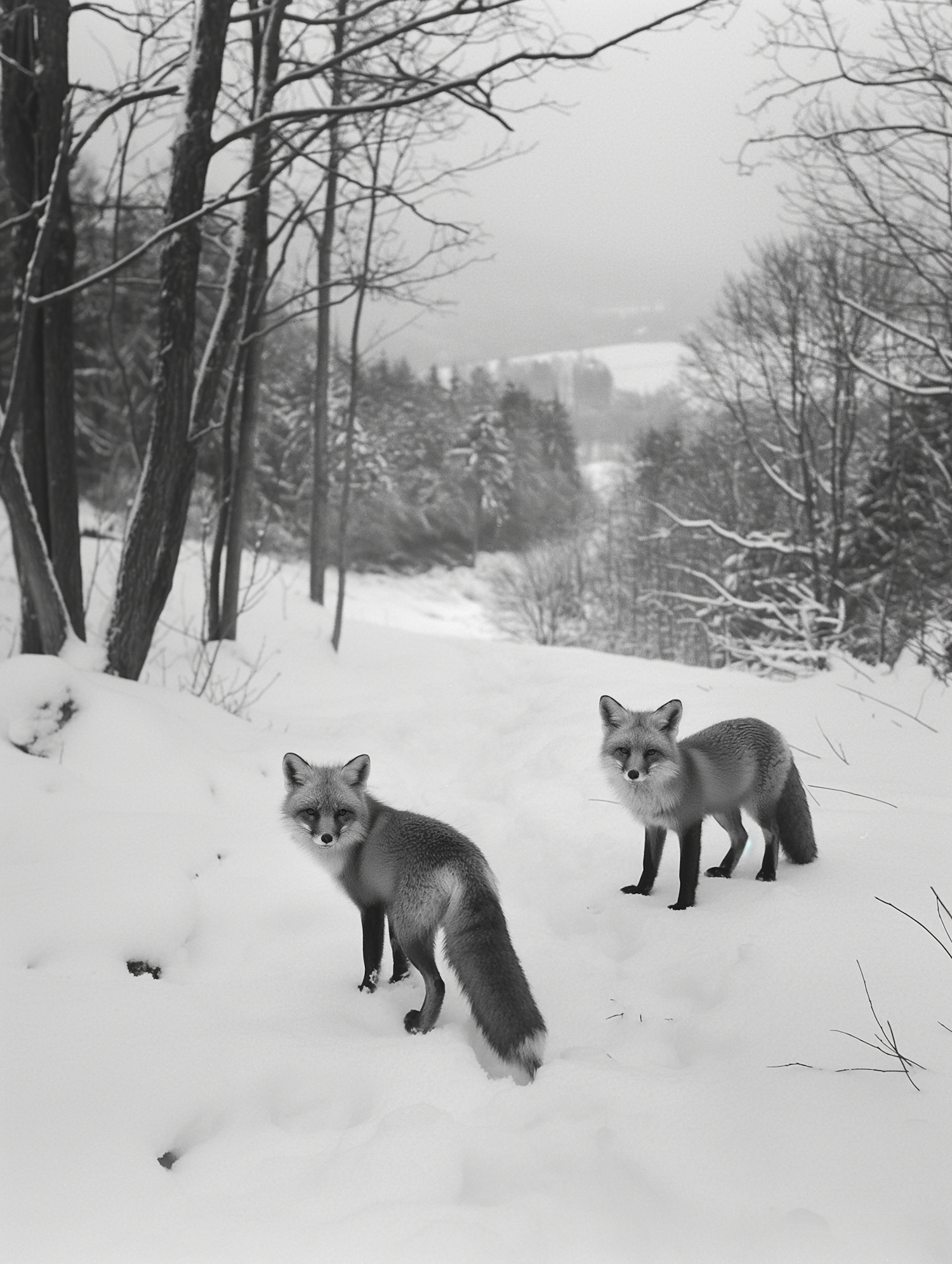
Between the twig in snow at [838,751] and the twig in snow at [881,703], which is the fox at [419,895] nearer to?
the twig in snow at [838,751]

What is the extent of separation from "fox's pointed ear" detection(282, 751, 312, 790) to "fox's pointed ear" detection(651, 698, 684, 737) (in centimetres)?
178

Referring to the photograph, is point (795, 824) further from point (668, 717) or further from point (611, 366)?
point (611, 366)

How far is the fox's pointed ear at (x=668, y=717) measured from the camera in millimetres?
3867

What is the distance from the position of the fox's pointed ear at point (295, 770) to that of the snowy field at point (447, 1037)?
34.2 inches

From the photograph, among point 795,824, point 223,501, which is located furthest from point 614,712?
point 223,501

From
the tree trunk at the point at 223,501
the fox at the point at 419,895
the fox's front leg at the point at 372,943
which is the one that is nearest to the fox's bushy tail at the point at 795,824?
the fox at the point at 419,895

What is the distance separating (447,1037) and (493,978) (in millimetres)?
435

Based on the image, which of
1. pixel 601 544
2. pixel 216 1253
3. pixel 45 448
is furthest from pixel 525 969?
pixel 601 544

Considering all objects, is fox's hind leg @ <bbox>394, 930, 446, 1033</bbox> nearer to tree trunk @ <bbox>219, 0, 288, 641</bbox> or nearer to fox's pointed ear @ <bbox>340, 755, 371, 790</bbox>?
fox's pointed ear @ <bbox>340, 755, 371, 790</bbox>

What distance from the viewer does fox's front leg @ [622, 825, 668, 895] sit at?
4023 millimetres

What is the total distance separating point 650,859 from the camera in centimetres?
405

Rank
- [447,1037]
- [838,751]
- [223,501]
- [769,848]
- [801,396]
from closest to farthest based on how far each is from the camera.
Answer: [447,1037]
[769,848]
[838,751]
[223,501]
[801,396]

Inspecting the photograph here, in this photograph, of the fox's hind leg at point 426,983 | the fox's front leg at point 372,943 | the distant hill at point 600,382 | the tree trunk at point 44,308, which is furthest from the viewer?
the distant hill at point 600,382

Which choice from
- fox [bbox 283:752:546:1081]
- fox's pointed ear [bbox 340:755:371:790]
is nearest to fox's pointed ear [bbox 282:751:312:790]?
fox [bbox 283:752:546:1081]
